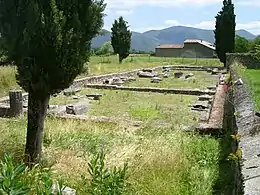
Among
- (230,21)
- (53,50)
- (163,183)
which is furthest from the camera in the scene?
(230,21)

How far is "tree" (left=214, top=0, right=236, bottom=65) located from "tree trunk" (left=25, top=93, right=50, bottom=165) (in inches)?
1110

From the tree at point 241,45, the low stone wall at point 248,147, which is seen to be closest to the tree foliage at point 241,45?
the tree at point 241,45

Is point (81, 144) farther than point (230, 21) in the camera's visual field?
No

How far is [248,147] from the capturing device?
360 cm

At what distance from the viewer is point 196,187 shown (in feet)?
15.1

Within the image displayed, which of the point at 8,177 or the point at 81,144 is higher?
the point at 8,177

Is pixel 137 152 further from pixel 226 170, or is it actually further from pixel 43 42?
pixel 43 42

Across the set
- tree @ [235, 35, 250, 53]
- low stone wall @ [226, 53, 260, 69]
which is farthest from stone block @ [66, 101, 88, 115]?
tree @ [235, 35, 250, 53]

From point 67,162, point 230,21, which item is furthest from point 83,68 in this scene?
point 230,21

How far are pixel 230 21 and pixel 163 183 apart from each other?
2966 centimetres

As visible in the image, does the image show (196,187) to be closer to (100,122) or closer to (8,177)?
(8,177)

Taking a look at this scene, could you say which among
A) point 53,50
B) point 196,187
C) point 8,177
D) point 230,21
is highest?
point 230,21

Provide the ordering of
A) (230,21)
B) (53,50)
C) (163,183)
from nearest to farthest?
(163,183) < (53,50) < (230,21)

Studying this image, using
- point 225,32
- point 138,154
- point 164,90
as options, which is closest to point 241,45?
point 225,32
